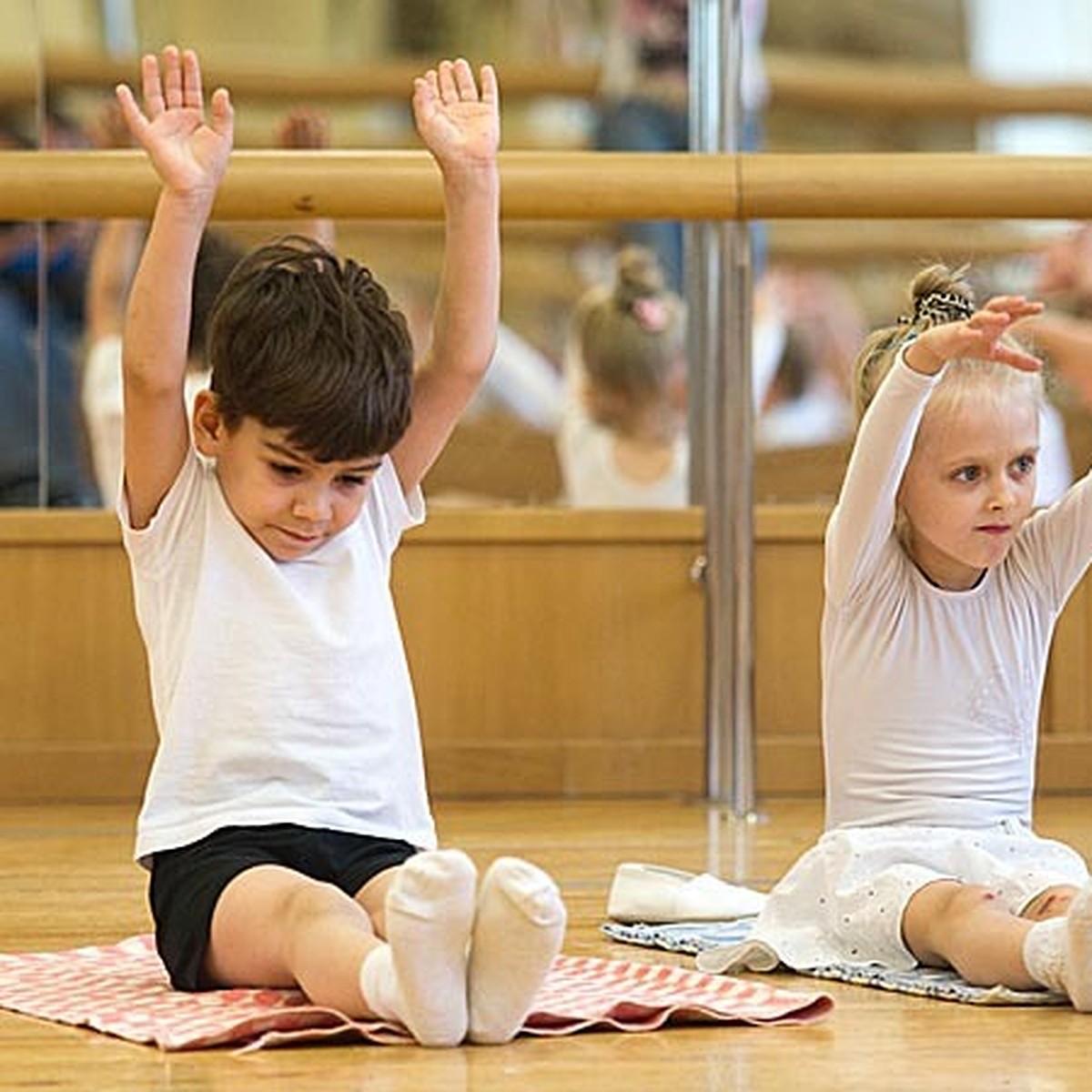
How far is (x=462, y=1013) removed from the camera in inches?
55.4

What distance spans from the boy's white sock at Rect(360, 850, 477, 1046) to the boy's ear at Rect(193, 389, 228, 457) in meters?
0.40

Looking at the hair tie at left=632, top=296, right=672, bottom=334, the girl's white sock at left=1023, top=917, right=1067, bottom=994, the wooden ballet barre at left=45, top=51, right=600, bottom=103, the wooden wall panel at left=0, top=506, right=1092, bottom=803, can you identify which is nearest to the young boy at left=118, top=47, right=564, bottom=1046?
the girl's white sock at left=1023, top=917, right=1067, bottom=994

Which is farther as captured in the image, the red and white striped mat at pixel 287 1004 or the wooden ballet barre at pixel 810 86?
the wooden ballet barre at pixel 810 86

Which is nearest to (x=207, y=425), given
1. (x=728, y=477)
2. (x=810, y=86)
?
(x=728, y=477)

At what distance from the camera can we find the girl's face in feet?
6.16

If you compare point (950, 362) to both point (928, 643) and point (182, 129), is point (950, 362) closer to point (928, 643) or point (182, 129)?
point (928, 643)

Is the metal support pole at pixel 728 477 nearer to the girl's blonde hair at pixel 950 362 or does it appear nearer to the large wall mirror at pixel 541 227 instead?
the large wall mirror at pixel 541 227

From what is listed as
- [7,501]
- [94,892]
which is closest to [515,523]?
[7,501]

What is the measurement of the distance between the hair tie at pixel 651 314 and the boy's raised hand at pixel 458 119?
1791 millimetres

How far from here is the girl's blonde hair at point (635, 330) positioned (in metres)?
3.59

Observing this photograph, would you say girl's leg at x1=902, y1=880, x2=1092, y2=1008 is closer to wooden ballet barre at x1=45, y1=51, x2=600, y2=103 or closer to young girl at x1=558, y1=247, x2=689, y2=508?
young girl at x1=558, y1=247, x2=689, y2=508

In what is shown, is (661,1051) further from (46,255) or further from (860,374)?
(46,255)

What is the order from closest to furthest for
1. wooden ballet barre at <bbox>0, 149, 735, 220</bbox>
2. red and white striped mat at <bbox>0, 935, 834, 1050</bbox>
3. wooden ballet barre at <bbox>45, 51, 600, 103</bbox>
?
red and white striped mat at <bbox>0, 935, 834, 1050</bbox>
wooden ballet barre at <bbox>0, 149, 735, 220</bbox>
wooden ballet barre at <bbox>45, 51, 600, 103</bbox>

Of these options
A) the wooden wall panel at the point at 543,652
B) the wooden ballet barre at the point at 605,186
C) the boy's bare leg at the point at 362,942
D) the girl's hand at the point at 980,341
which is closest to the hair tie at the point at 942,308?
the girl's hand at the point at 980,341
